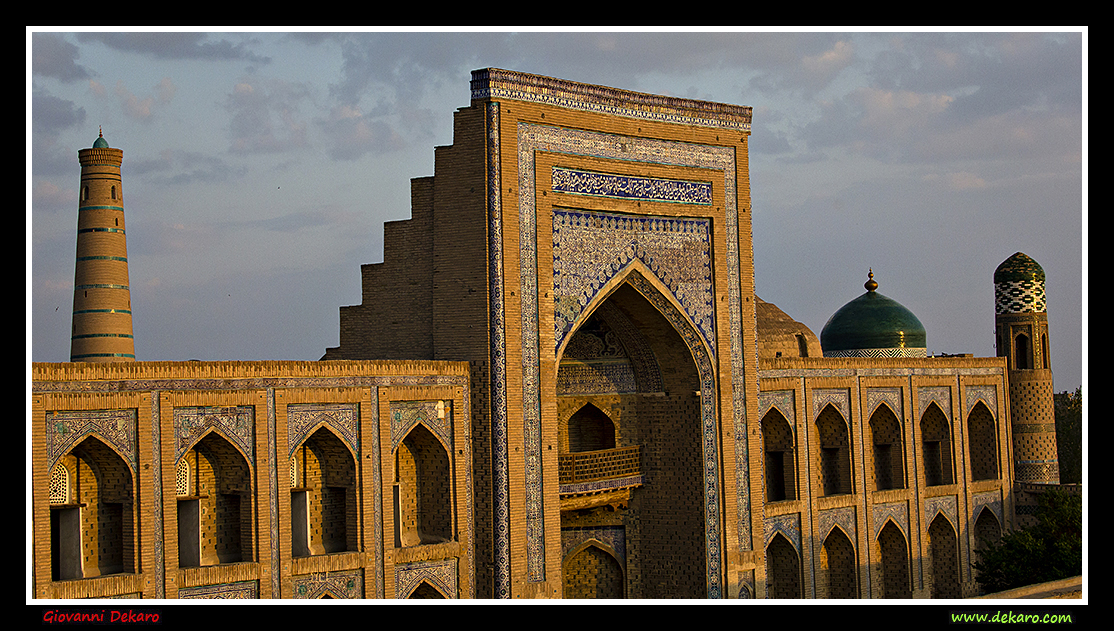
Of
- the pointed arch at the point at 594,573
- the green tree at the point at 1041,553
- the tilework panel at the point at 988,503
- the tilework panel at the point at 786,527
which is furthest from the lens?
the tilework panel at the point at 988,503

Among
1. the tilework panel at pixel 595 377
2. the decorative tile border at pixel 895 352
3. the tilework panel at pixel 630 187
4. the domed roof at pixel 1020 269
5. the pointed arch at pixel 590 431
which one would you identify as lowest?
the pointed arch at pixel 590 431

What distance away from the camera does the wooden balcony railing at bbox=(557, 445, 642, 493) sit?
49.2 ft

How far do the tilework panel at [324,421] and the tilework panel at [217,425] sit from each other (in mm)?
401

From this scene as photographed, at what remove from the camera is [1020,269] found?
22578 mm

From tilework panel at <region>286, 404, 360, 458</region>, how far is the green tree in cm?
973

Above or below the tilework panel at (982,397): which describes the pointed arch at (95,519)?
below

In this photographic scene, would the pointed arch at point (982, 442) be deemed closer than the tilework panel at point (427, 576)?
No

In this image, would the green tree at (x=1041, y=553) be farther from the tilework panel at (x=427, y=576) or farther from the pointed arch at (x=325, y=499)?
the pointed arch at (x=325, y=499)

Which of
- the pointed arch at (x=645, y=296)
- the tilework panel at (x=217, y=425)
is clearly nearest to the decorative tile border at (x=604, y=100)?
the pointed arch at (x=645, y=296)

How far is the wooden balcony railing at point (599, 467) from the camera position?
15.0 meters

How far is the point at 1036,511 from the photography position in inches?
810

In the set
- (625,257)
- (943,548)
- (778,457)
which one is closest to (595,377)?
(625,257)

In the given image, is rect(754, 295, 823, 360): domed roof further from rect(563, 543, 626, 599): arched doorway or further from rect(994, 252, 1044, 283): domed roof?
rect(563, 543, 626, 599): arched doorway

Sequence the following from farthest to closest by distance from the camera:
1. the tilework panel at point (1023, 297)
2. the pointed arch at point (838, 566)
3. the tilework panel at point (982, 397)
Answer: the tilework panel at point (1023, 297), the tilework panel at point (982, 397), the pointed arch at point (838, 566)
